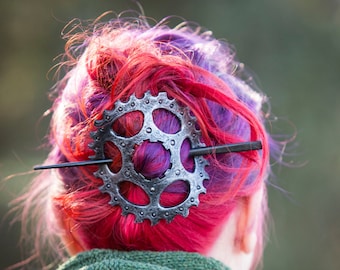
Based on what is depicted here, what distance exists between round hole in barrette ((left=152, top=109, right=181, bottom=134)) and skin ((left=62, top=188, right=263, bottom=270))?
0.62ft

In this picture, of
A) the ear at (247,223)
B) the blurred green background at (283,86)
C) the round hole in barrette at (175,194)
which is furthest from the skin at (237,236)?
the blurred green background at (283,86)

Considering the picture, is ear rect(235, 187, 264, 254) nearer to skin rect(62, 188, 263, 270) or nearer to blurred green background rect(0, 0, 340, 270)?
skin rect(62, 188, 263, 270)

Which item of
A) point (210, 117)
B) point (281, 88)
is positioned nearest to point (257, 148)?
point (210, 117)

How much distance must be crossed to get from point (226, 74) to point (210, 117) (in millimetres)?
136

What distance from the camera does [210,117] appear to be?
0.79 m

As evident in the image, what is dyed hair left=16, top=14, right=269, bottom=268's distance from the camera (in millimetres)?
769

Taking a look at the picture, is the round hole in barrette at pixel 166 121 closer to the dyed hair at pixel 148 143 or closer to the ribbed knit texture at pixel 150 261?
the dyed hair at pixel 148 143

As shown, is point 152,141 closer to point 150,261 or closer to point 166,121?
point 166,121

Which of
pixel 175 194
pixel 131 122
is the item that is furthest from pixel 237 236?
pixel 131 122

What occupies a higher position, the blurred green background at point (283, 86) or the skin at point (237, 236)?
the blurred green background at point (283, 86)

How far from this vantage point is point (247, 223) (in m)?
0.88

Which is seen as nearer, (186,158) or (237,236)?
(186,158)

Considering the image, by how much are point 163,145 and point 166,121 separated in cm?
4

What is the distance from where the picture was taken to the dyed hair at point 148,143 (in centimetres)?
77
